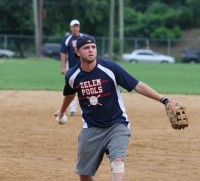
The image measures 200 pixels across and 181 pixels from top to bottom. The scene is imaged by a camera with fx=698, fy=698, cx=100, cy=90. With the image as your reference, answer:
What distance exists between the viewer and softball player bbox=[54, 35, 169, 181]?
23.0 ft

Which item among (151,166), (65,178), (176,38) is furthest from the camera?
(176,38)

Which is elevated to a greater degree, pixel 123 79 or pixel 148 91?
pixel 123 79

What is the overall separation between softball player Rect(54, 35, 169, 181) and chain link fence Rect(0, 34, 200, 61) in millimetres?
51787

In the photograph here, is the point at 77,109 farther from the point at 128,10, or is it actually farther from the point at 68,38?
the point at 128,10

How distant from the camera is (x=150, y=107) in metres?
16.7

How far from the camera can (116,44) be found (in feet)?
215

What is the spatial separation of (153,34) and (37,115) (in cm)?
5577

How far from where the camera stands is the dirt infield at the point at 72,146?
8984 mm

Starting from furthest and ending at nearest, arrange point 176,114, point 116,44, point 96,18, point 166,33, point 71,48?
point 96,18, point 166,33, point 116,44, point 71,48, point 176,114

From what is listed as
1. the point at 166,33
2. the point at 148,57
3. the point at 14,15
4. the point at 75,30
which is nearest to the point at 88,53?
the point at 75,30

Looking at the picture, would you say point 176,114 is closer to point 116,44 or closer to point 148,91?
point 148,91

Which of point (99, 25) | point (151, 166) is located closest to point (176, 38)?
point (99, 25)

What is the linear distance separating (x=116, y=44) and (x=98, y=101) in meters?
58.8

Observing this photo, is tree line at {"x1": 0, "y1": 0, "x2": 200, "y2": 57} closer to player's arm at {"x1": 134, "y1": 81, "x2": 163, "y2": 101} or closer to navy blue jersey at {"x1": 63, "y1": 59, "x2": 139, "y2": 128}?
navy blue jersey at {"x1": 63, "y1": 59, "x2": 139, "y2": 128}
